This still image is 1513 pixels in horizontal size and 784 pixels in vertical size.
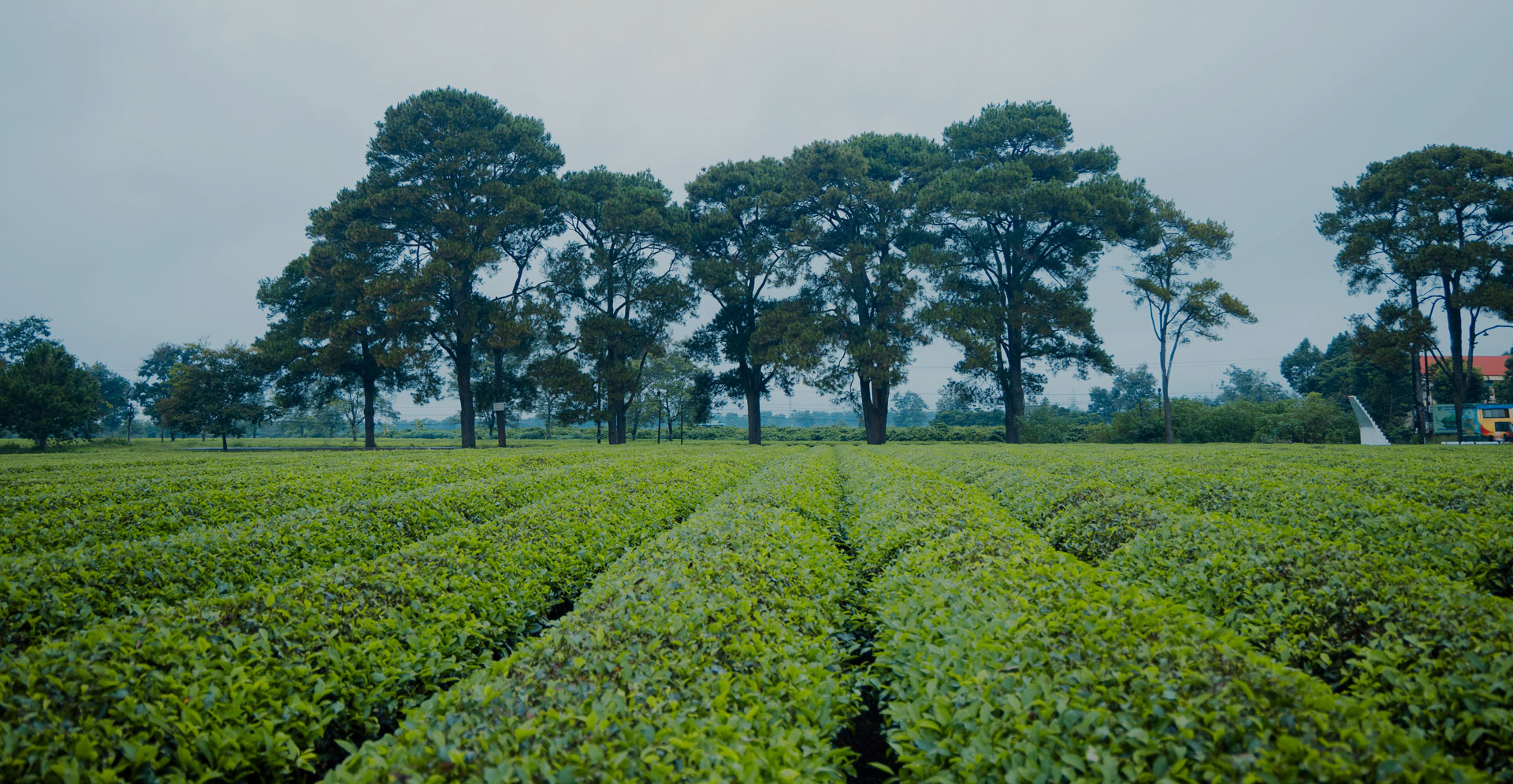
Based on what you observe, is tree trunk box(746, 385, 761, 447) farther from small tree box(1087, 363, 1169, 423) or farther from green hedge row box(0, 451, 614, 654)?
small tree box(1087, 363, 1169, 423)

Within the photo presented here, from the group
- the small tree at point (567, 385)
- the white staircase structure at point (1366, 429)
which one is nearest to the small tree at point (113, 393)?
the small tree at point (567, 385)

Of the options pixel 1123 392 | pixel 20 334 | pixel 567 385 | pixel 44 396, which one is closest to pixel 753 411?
pixel 567 385

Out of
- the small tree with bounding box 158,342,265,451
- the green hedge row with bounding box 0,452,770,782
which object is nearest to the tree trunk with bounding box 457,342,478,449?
the small tree with bounding box 158,342,265,451

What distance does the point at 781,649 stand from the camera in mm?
3656

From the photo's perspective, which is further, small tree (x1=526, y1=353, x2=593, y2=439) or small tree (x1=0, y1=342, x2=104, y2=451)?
small tree (x1=0, y1=342, x2=104, y2=451)

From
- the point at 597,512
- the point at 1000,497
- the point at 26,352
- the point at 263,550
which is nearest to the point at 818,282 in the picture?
the point at 1000,497

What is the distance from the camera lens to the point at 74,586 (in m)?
5.26

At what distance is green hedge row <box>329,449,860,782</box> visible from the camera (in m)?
2.44

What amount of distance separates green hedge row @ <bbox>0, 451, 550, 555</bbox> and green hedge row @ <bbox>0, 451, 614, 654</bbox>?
168 cm

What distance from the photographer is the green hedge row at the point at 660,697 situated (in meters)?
2.44

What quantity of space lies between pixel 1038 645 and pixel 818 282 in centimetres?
3475

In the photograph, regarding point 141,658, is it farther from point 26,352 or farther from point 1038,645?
point 26,352

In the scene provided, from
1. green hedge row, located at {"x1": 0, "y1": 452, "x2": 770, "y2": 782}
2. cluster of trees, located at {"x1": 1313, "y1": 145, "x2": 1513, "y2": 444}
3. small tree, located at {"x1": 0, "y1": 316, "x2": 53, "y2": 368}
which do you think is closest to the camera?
green hedge row, located at {"x1": 0, "y1": 452, "x2": 770, "y2": 782}

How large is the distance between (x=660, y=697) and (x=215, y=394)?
53.3 meters
